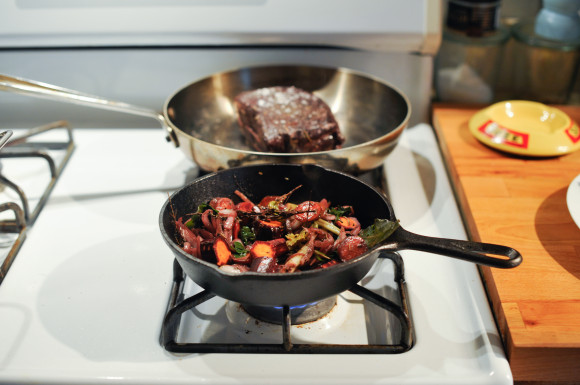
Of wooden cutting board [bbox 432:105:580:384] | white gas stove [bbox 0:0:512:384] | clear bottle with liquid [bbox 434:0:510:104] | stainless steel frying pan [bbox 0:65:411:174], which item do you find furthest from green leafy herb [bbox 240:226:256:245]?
clear bottle with liquid [bbox 434:0:510:104]

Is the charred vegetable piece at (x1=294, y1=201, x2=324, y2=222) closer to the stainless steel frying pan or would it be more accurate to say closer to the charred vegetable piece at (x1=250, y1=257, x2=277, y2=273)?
the charred vegetable piece at (x1=250, y1=257, x2=277, y2=273)

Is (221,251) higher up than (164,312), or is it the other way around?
(221,251)

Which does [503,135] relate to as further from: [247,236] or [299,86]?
[247,236]

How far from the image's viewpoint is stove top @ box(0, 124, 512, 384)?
62cm

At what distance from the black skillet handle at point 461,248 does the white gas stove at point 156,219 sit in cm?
12

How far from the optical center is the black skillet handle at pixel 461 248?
58 centimetres

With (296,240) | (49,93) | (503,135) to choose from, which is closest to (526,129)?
(503,135)

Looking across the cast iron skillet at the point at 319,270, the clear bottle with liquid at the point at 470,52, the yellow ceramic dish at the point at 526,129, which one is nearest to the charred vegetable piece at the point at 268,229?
the cast iron skillet at the point at 319,270

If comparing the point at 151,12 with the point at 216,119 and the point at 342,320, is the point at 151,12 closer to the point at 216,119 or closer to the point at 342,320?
the point at 216,119

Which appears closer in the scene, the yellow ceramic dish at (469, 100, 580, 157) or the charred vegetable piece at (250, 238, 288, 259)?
the charred vegetable piece at (250, 238, 288, 259)

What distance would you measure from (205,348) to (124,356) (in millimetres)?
103

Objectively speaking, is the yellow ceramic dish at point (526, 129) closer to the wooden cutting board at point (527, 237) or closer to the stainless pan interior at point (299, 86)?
the wooden cutting board at point (527, 237)

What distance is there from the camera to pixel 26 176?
1.05 m

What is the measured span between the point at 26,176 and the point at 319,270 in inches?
30.1
